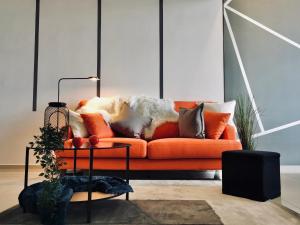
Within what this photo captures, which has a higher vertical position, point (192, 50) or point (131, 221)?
point (192, 50)

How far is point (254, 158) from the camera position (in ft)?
7.75

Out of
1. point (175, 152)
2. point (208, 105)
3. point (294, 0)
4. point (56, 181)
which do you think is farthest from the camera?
point (294, 0)

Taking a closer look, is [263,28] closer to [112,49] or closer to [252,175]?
[112,49]

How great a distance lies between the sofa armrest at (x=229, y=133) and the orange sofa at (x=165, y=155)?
0.45ft

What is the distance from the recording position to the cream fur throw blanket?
143 inches

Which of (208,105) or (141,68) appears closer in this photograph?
(208,105)

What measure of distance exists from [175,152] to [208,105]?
98 centimetres

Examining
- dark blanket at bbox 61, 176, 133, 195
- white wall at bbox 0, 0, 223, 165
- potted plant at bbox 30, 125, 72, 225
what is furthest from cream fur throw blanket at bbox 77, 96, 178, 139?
potted plant at bbox 30, 125, 72, 225

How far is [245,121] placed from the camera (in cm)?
368

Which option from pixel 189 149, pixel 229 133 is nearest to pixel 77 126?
pixel 189 149

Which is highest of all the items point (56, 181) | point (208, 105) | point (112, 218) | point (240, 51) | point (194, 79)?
point (240, 51)

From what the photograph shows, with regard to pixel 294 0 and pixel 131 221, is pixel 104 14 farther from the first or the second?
pixel 131 221

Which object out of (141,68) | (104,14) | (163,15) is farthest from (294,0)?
(104,14)

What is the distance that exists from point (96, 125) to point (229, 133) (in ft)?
5.39
